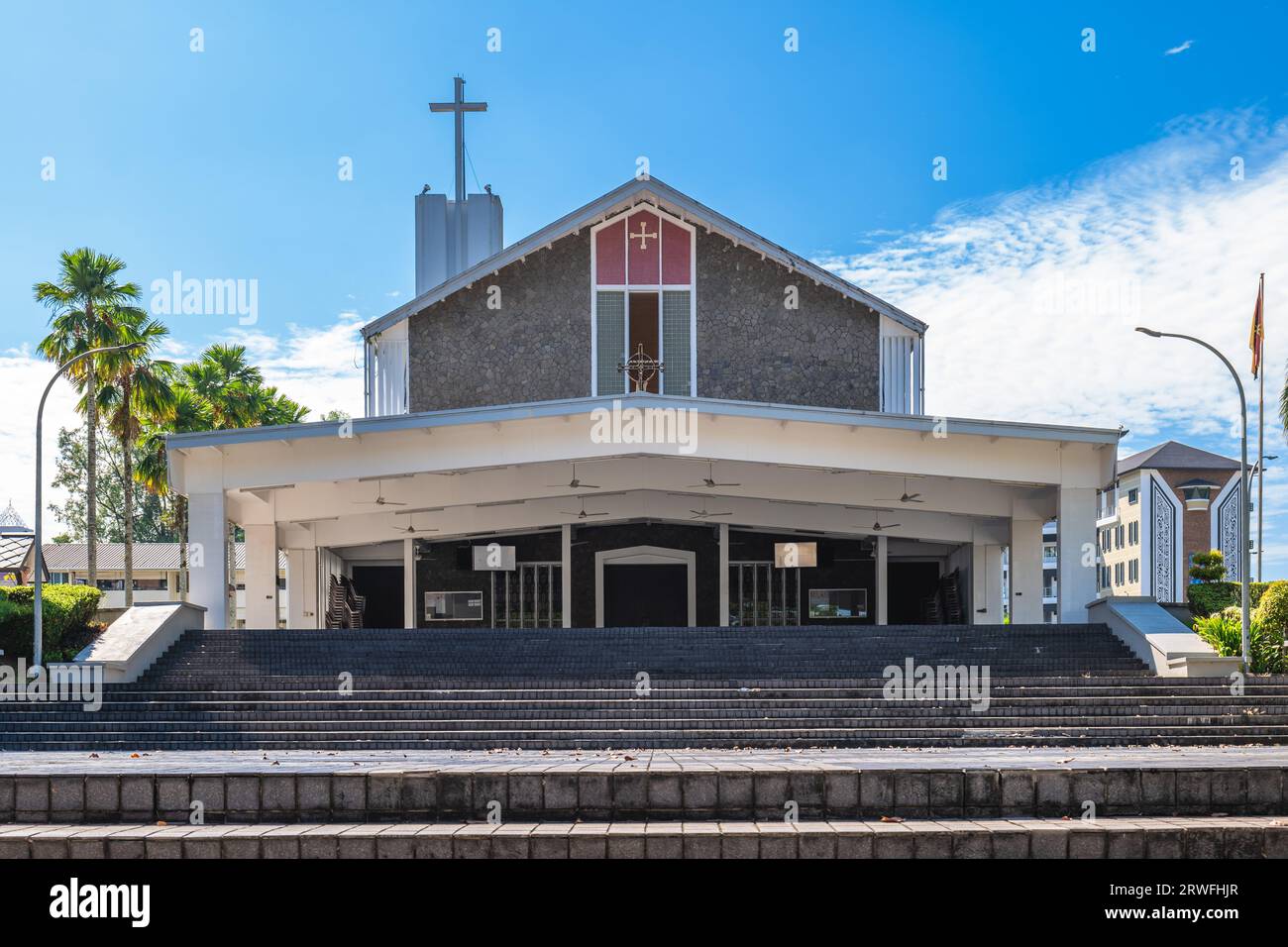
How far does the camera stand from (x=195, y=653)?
1959 cm

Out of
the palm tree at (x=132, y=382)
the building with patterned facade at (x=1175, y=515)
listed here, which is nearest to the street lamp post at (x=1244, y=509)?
the palm tree at (x=132, y=382)

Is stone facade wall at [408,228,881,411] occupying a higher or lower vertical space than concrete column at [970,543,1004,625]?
higher

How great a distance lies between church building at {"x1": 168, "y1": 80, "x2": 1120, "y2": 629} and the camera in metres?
22.4

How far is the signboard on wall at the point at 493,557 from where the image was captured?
3059 cm

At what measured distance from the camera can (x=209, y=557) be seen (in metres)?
22.3

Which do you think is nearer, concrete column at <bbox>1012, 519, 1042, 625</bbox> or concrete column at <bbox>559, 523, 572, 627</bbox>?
concrete column at <bbox>1012, 519, 1042, 625</bbox>

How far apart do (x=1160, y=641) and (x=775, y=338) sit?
37.5 feet

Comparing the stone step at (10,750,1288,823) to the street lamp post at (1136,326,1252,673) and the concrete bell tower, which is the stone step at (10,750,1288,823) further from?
the concrete bell tower

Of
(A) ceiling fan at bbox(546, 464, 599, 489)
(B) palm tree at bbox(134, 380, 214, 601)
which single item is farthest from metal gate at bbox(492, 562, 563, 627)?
(B) palm tree at bbox(134, 380, 214, 601)

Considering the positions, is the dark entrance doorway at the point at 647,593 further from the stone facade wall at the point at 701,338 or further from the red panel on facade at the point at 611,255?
the red panel on facade at the point at 611,255

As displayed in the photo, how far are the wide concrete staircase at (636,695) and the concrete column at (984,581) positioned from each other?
8540mm

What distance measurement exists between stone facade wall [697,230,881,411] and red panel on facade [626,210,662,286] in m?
1.02

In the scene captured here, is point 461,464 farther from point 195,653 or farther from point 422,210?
point 422,210

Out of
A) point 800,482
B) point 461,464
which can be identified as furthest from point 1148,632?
point 461,464
